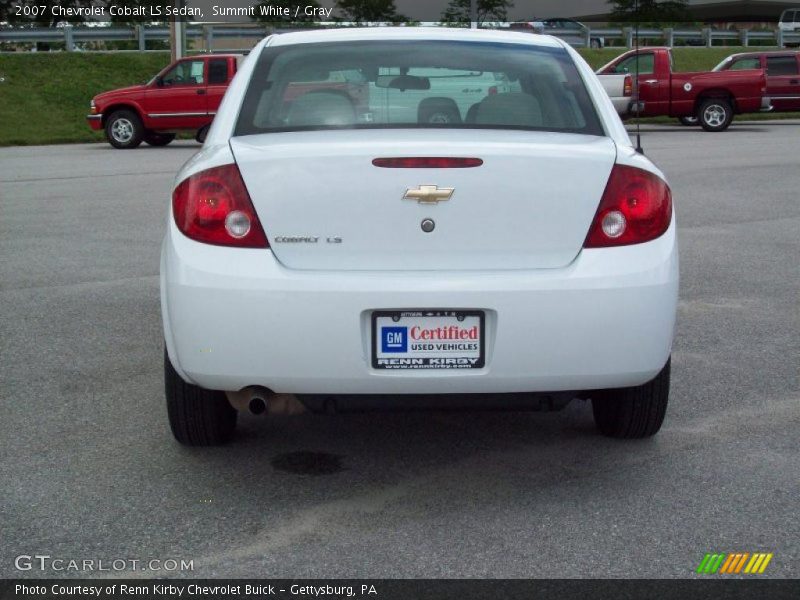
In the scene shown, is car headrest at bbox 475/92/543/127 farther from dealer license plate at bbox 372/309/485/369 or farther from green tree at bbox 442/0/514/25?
green tree at bbox 442/0/514/25

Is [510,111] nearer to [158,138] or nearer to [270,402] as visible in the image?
[270,402]

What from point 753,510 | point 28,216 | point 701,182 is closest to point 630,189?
point 753,510

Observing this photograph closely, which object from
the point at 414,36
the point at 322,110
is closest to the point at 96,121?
the point at 414,36

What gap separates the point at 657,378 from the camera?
15.1ft

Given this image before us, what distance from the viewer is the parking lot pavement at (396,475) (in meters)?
3.75

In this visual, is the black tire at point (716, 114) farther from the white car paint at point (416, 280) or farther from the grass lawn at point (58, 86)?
the white car paint at point (416, 280)

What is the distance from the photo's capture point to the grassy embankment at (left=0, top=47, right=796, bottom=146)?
28.8 meters

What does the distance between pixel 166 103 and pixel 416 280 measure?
68.2 feet

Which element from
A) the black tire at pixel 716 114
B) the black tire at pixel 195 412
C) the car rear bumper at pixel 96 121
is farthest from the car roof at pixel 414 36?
the black tire at pixel 716 114

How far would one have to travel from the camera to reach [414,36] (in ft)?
17.2

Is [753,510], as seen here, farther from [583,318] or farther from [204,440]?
[204,440]

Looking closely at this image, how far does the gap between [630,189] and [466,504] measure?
1174mm
